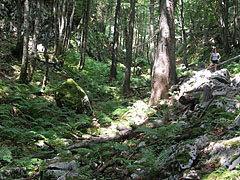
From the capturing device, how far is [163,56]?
351 inches

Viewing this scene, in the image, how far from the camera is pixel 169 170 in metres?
3.41

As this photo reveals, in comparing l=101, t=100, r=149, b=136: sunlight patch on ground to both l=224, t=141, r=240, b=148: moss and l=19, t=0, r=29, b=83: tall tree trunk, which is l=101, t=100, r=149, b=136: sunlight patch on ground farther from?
l=19, t=0, r=29, b=83: tall tree trunk

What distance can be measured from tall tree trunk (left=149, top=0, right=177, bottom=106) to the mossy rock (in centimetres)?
308

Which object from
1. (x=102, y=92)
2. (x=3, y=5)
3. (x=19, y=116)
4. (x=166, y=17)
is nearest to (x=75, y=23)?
(x=3, y=5)

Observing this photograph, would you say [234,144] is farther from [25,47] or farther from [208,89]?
[25,47]

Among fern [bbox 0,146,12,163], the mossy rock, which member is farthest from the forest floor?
the mossy rock

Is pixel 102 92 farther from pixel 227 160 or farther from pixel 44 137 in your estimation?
pixel 227 160

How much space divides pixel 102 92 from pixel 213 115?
9.52m

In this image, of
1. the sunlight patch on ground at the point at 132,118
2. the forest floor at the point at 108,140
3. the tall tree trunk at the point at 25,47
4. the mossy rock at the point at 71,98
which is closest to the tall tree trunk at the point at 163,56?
the forest floor at the point at 108,140

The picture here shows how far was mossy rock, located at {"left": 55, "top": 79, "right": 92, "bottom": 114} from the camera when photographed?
917cm

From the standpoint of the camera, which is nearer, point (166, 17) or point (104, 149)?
point (104, 149)

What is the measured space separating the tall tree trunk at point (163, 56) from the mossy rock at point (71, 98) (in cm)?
308

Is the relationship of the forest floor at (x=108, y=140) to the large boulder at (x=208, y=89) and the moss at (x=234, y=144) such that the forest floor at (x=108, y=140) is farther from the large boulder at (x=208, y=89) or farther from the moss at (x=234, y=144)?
the large boulder at (x=208, y=89)

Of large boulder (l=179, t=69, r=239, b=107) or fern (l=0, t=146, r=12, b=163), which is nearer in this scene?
fern (l=0, t=146, r=12, b=163)
